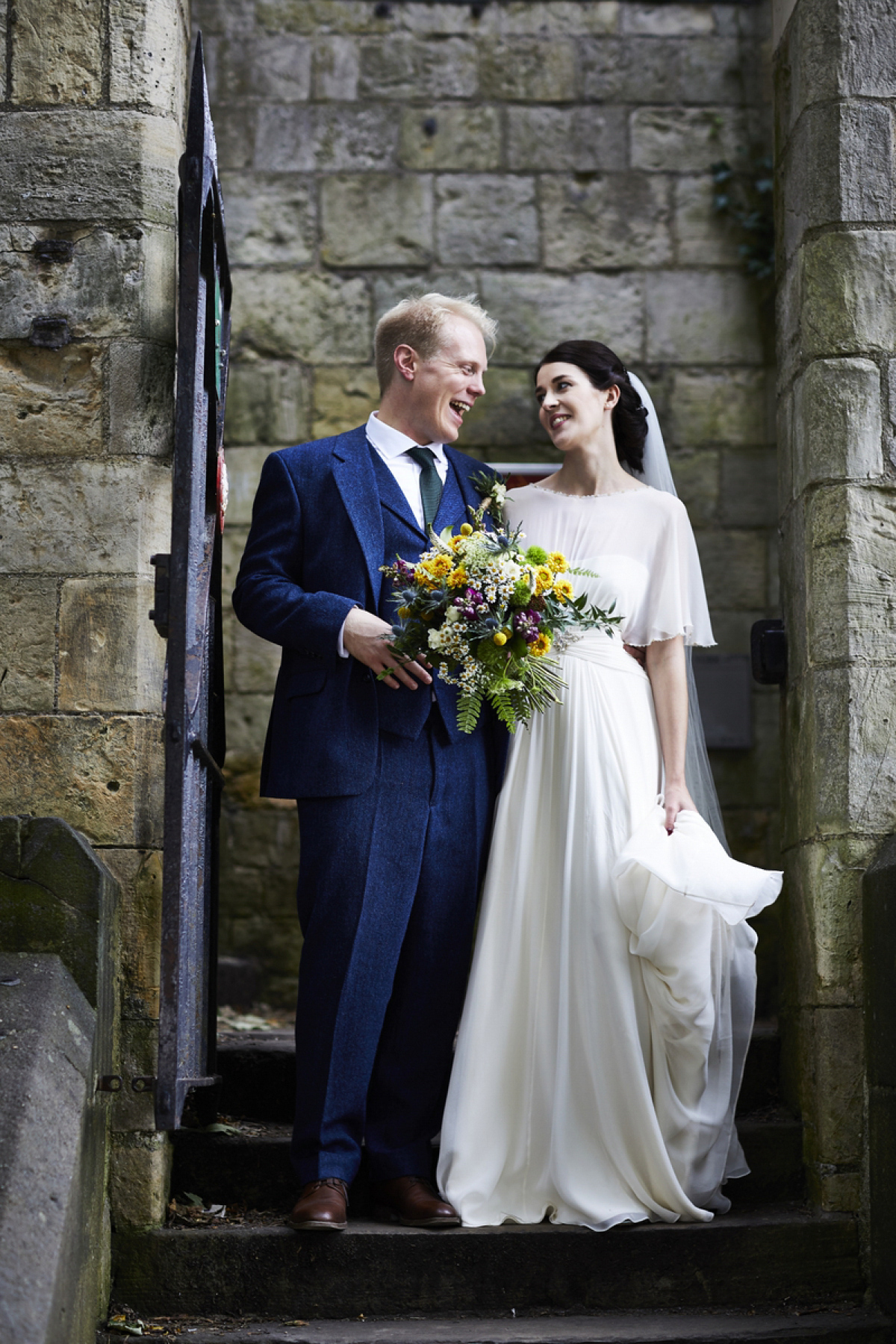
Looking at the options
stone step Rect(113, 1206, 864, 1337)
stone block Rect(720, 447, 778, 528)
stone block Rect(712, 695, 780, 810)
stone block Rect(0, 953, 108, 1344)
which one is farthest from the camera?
stone block Rect(720, 447, 778, 528)

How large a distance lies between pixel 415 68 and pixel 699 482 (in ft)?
7.17

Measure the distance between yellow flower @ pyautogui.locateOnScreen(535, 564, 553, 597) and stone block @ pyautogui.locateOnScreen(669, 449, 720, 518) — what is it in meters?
2.81

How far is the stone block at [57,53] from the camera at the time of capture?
3303mm

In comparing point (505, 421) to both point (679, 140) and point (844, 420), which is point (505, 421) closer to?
point (679, 140)

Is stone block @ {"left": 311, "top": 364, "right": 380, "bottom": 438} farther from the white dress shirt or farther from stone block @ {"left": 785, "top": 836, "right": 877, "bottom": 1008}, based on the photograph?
stone block @ {"left": 785, "top": 836, "right": 877, "bottom": 1008}

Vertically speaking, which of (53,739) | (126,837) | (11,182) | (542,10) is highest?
(542,10)

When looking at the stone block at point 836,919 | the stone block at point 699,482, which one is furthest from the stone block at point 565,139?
the stone block at point 836,919

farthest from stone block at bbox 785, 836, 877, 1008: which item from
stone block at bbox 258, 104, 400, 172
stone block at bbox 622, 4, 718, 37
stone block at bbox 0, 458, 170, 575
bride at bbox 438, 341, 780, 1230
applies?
stone block at bbox 622, 4, 718, 37

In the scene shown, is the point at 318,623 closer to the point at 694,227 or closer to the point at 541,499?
the point at 541,499

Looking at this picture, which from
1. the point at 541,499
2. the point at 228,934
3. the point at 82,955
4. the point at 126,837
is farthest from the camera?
the point at 228,934

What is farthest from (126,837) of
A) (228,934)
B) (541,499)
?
(228,934)

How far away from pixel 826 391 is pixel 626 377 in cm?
61

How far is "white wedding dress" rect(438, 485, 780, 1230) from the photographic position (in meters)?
3.15

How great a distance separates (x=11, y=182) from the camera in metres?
3.30
